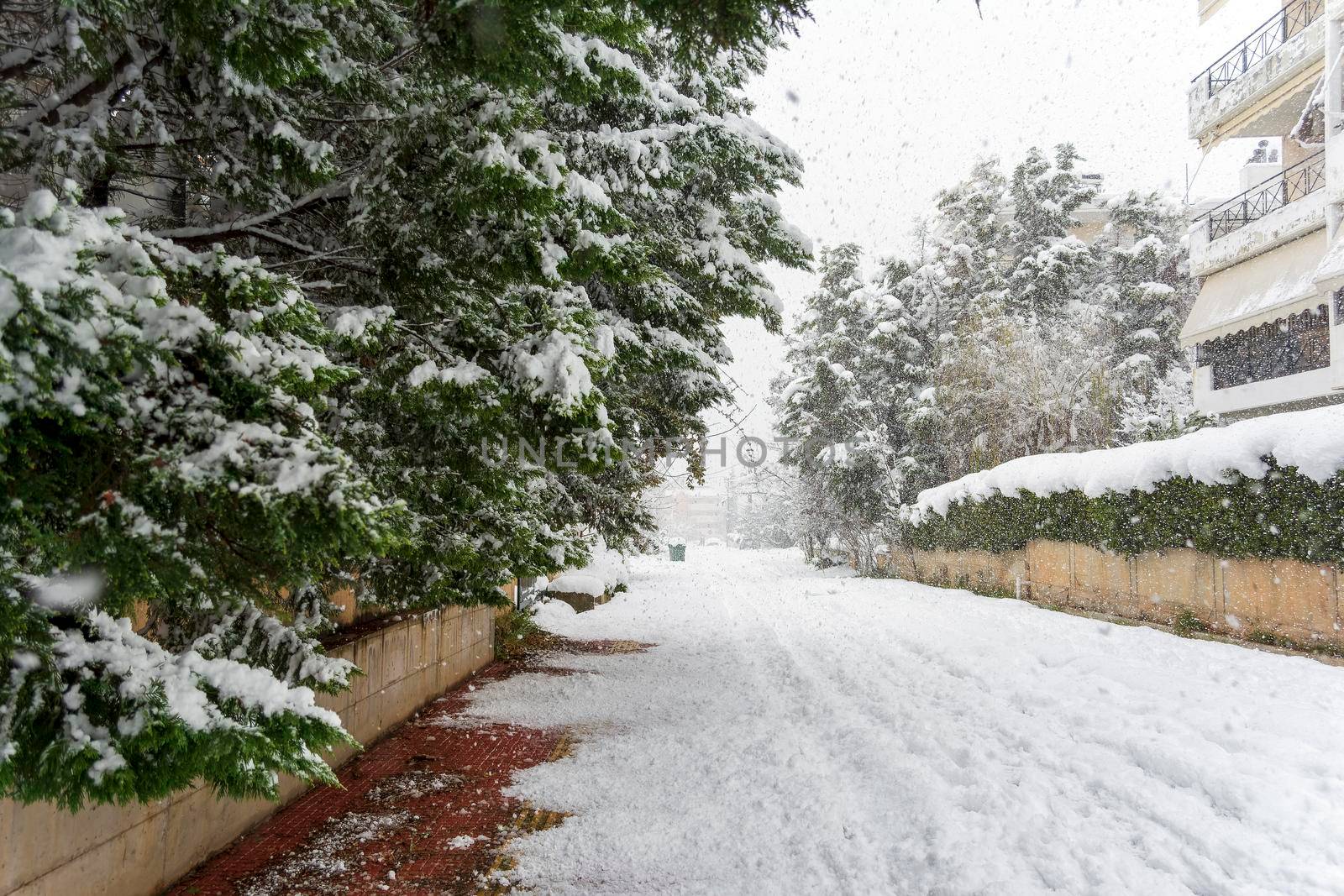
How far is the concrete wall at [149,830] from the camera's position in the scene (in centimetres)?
313

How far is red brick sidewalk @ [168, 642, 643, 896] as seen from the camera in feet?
13.8

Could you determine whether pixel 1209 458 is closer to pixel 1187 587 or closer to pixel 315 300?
pixel 1187 587

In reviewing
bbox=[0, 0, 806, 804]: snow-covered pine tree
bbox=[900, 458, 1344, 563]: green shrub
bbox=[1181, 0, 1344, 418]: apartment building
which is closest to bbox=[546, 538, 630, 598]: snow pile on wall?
bbox=[900, 458, 1344, 563]: green shrub

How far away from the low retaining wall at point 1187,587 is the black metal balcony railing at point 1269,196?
9.49 m

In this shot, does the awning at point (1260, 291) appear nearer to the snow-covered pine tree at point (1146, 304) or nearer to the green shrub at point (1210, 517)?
the snow-covered pine tree at point (1146, 304)

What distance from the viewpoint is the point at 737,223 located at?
9.82 metres

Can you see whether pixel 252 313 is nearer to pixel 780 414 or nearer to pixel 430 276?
pixel 430 276

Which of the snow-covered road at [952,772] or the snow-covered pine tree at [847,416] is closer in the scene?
the snow-covered road at [952,772]

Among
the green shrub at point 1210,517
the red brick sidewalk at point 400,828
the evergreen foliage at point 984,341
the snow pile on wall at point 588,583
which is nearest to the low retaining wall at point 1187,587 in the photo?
the green shrub at point 1210,517

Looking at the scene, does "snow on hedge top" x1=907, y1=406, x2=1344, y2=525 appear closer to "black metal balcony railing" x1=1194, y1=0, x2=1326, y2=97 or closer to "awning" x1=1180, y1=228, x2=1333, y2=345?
"awning" x1=1180, y1=228, x2=1333, y2=345

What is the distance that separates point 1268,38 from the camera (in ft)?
58.6

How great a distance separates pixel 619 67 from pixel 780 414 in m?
34.3

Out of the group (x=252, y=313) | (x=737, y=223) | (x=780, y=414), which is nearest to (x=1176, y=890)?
(x=252, y=313)

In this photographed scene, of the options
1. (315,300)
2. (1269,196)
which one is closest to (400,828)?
(315,300)
